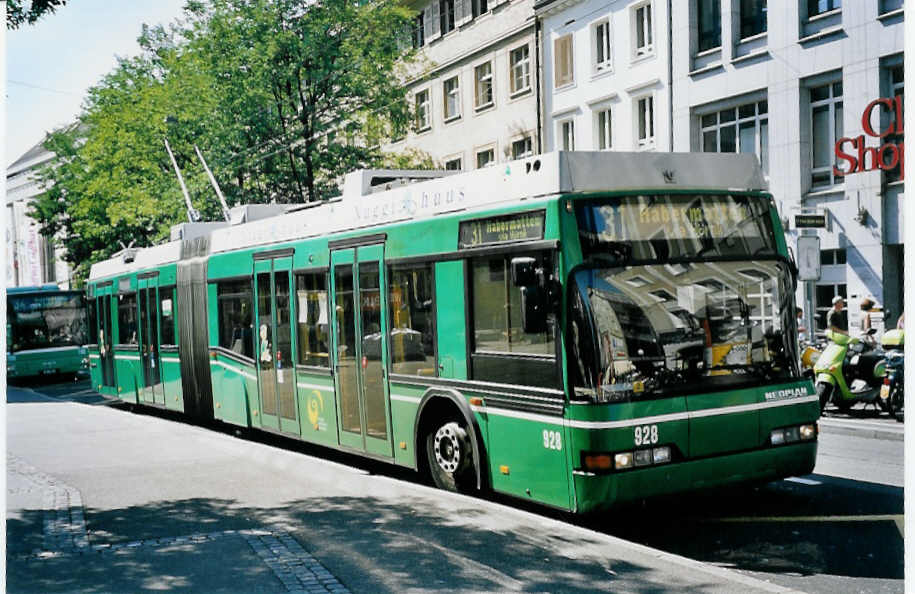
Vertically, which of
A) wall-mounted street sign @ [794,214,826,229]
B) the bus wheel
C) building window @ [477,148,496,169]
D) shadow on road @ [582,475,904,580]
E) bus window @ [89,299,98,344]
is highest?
building window @ [477,148,496,169]

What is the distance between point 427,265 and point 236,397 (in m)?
5.75

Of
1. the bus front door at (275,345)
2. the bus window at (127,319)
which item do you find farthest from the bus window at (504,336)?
the bus window at (127,319)

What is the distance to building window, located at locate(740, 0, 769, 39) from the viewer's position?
25.2 m

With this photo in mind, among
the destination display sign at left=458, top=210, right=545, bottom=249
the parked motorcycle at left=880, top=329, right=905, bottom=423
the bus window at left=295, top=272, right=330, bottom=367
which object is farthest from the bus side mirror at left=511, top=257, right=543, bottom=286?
the parked motorcycle at left=880, top=329, right=905, bottom=423

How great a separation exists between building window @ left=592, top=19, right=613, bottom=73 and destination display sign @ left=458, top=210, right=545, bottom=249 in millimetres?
22461

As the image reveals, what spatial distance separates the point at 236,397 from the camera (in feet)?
47.3

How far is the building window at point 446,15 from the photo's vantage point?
38312mm

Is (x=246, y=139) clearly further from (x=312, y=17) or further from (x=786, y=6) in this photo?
(x=786, y=6)

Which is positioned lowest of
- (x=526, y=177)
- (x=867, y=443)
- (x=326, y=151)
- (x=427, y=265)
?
(x=867, y=443)

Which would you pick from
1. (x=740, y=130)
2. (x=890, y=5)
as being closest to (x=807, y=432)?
(x=890, y=5)

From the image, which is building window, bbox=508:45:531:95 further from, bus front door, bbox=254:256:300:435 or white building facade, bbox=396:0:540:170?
bus front door, bbox=254:256:300:435

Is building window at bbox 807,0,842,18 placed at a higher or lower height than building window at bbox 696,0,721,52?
lower

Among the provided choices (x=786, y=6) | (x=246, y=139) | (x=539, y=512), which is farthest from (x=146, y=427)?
(x=786, y=6)

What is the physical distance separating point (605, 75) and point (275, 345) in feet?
65.1
